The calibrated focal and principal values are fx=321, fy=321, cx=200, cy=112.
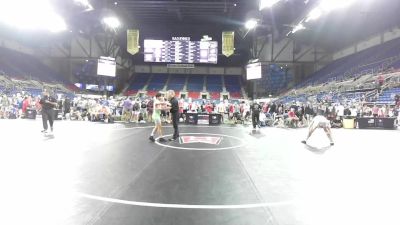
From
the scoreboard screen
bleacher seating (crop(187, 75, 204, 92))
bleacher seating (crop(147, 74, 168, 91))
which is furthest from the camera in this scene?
bleacher seating (crop(187, 75, 204, 92))

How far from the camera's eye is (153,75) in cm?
4469

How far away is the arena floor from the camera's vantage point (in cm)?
351

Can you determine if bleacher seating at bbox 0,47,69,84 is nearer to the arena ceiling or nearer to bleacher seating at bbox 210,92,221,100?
the arena ceiling

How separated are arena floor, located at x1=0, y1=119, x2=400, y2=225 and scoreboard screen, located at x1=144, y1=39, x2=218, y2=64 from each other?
714 inches

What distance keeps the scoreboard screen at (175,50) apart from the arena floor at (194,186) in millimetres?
18132

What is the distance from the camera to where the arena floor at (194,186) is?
3510 mm

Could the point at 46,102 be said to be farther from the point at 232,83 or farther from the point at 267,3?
the point at 232,83

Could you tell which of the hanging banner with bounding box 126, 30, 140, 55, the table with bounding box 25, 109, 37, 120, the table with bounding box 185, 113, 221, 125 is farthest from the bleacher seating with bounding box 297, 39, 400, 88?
the table with bounding box 25, 109, 37, 120

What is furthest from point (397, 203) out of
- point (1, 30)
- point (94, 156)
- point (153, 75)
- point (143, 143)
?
point (153, 75)

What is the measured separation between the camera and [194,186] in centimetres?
475

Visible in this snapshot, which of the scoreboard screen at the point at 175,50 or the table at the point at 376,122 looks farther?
the scoreboard screen at the point at 175,50

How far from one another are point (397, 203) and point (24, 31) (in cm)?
3597

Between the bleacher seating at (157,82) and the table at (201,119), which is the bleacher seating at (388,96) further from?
the bleacher seating at (157,82)

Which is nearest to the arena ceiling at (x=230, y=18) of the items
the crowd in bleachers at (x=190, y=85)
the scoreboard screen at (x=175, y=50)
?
the scoreboard screen at (x=175, y=50)
